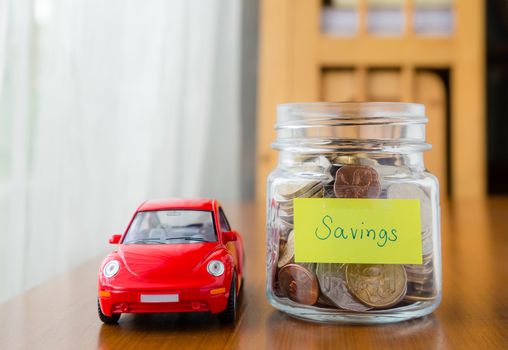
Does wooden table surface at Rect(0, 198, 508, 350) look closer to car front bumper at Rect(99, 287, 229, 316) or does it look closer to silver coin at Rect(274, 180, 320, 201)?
car front bumper at Rect(99, 287, 229, 316)

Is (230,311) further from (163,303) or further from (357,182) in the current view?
(357,182)

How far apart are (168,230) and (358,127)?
24 centimetres

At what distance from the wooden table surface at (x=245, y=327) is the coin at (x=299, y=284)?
0.03 m

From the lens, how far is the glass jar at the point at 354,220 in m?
0.62

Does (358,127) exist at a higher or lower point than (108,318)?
higher

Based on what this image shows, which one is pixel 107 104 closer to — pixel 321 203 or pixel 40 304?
pixel 40 304

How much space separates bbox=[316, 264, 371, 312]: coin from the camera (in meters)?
0.61

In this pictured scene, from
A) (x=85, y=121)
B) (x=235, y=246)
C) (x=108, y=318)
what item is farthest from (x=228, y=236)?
(x=85, y=121)

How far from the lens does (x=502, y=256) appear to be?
3.64 ft

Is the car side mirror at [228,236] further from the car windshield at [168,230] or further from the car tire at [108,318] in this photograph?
the car tire at [108,318]

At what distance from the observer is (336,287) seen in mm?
609

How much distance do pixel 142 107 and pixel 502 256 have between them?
87 cm

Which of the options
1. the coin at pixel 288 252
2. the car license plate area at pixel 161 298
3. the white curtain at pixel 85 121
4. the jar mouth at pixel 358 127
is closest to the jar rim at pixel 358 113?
the jar mouth at pixel 358 127

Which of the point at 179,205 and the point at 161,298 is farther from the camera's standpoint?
the point at 179,205
